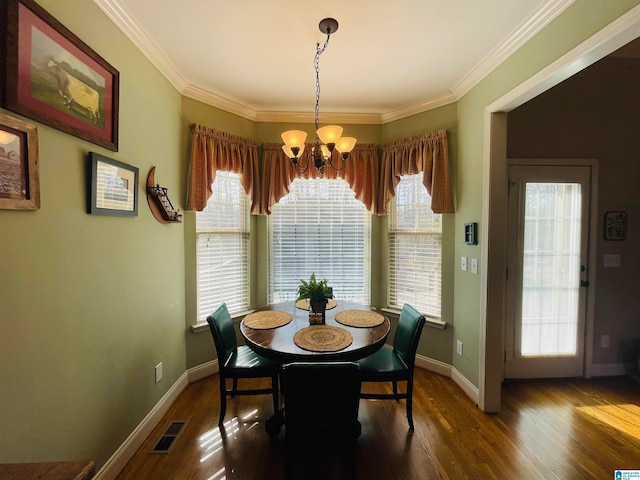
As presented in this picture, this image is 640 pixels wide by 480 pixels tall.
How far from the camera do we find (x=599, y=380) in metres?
2.74

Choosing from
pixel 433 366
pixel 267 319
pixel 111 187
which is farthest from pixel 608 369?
pixel 111 187

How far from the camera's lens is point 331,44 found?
6.47ft

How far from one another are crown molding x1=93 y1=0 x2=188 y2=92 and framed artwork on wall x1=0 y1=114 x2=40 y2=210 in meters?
0.95

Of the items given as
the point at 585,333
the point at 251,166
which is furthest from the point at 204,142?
the point at 585,333

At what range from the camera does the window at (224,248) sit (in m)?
2.76

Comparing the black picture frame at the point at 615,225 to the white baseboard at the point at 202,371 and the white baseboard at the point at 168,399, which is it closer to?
the white baseboard at the point at 168,399

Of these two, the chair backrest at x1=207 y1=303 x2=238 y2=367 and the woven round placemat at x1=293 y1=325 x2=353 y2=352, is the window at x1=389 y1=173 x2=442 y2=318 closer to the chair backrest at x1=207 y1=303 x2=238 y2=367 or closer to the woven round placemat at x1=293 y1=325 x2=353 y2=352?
the woven round placemat at x1=293 y1=325 x2=353 y2=352

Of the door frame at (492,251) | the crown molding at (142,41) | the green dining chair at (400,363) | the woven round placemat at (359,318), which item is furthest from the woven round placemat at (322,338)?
the crown molding at (142,41)

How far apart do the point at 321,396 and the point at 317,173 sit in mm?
2199

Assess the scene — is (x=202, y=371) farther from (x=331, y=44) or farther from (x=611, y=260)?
(x=611, y=260)

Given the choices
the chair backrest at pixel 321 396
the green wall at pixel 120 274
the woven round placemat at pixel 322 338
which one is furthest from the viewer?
the woven round placemat at pixel 322 338

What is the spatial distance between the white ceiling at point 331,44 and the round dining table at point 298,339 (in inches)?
80.3

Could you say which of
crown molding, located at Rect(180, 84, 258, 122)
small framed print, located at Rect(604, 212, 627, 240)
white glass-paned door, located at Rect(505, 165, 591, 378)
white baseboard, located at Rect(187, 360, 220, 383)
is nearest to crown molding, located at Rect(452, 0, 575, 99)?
white glass-paned door, located at Rect(505, 165, 591, 378)

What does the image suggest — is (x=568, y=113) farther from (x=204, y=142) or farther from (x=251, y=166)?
(x=204, y=142)
